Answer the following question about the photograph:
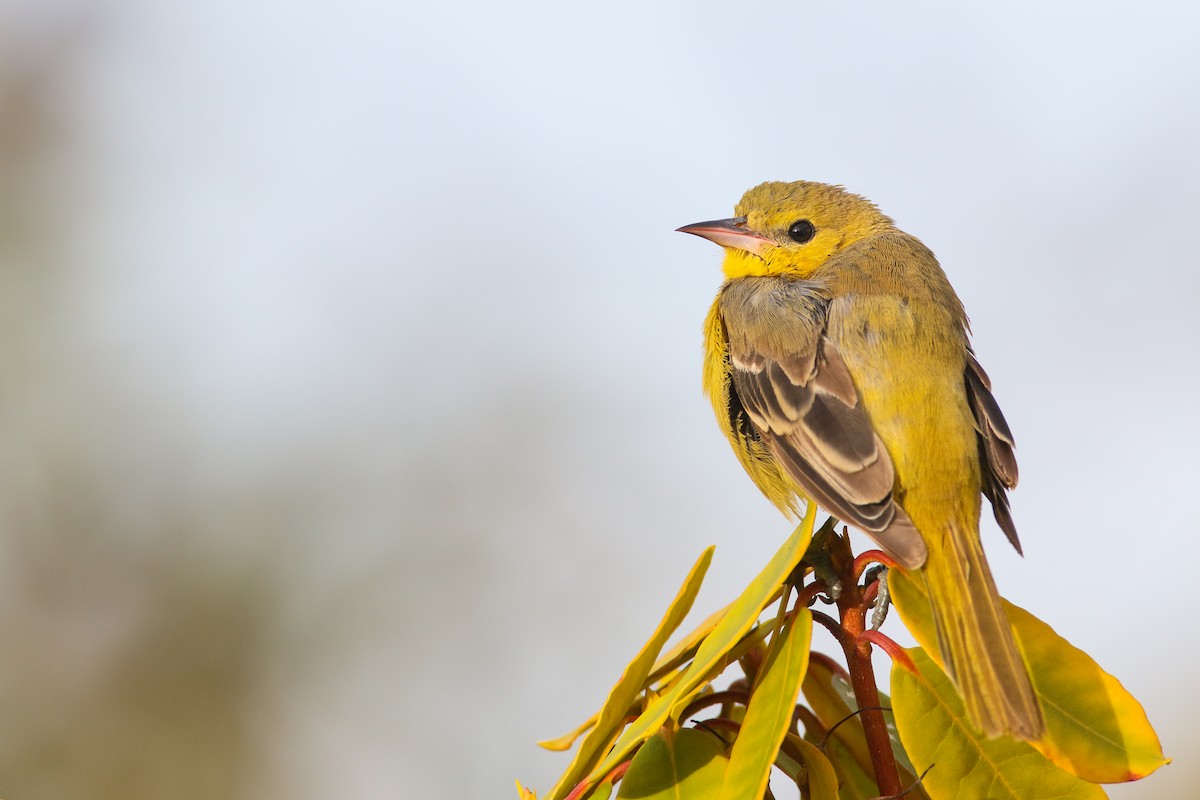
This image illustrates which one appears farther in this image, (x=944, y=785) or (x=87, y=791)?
(x=87, y=791)

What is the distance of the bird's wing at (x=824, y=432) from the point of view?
2617 mm

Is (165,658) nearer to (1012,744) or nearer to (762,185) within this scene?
(762,185)

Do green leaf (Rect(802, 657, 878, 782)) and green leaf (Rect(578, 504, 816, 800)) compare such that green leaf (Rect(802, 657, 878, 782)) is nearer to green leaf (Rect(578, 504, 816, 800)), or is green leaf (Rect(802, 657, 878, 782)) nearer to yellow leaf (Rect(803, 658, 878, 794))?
yellow leaf (Rect(803, 658, 878, 794))

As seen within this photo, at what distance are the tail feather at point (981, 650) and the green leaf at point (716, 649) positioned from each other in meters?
0.36

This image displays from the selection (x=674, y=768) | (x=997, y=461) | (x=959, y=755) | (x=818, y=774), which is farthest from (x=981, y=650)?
(x=997, y=461)

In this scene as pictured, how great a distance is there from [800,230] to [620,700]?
8.09 feet

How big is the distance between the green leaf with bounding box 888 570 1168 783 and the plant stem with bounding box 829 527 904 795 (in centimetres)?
12

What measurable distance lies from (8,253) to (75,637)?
97.6 inches

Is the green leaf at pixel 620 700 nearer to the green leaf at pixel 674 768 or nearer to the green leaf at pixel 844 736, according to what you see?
the green leaf at pixel 674 768

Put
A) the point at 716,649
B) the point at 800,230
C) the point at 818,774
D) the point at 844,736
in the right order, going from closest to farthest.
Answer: the point at 716,649, the point at 818,774, the point at 844,736, the point at 800,230

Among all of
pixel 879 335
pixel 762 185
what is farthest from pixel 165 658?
pixel 879 335

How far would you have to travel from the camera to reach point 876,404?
2994 mm

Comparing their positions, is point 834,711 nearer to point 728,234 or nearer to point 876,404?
point 876,404

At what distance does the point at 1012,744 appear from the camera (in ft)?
6.95
